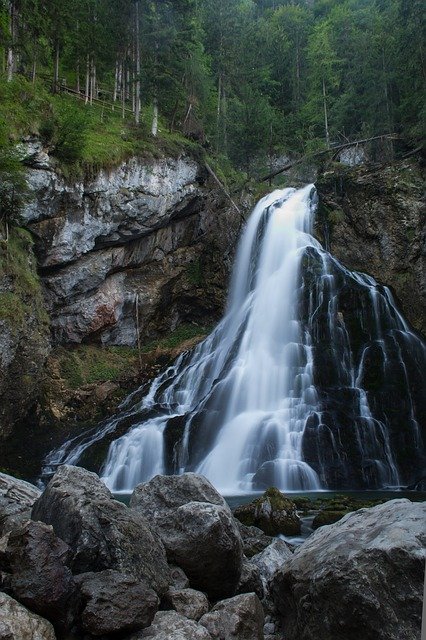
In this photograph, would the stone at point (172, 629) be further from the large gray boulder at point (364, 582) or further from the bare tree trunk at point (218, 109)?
the bare tree trunk at point (218, 109)

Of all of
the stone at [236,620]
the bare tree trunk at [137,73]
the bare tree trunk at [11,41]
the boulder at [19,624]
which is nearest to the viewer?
the boulder at [19,624]

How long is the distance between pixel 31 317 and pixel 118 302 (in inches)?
221

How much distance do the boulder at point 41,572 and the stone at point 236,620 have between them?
1349 mm

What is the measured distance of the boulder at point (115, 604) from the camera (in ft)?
13.3

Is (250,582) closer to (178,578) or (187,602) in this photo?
(178,578)

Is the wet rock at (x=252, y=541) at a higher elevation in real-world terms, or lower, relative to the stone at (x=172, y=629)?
lower

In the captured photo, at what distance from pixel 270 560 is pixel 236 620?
2.01 metres

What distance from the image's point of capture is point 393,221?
23578 mm

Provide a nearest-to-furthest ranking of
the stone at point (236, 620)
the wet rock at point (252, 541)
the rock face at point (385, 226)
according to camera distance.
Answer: the stone at point (236, 620)
the wet rock at point (252, 541)
the rock face at point (385, 226)

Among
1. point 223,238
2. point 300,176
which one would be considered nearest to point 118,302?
point 223,238

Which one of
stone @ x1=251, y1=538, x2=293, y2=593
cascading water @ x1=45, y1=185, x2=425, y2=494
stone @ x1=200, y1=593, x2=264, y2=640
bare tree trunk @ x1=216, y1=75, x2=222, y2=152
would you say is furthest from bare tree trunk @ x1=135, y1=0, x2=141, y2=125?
stone @ x1=200, y1=593, x2=264, y2=640

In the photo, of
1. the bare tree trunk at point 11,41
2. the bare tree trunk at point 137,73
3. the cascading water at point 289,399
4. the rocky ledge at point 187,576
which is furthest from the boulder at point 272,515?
the bare tree trunk at point 137,73

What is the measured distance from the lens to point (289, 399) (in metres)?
17.2

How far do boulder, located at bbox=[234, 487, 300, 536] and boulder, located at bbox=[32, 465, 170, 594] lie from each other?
4.66m
